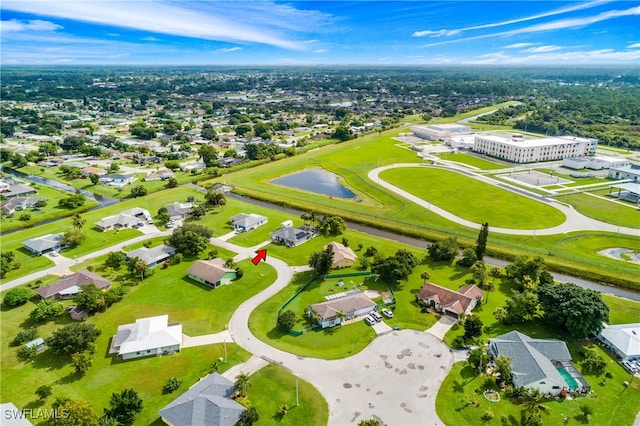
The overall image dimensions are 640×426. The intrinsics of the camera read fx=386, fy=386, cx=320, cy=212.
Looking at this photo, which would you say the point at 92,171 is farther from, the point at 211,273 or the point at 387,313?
the point at 387,313

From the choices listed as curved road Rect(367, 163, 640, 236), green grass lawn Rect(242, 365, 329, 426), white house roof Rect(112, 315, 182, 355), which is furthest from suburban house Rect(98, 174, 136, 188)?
green grass lawn Rect(242, 365, 329, 426)

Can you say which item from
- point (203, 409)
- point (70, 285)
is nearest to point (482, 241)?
point (203, 409)

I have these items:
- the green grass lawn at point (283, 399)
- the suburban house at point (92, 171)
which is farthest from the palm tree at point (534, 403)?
the suburban house at point (92, 171)

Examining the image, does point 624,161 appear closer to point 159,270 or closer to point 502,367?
point 502,367

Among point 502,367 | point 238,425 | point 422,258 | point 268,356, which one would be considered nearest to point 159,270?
point 268,356

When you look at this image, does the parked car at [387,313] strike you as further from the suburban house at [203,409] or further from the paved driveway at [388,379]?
the suburban house at [203,409]

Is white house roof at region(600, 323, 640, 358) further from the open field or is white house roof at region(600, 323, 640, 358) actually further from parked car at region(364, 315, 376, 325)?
the open field

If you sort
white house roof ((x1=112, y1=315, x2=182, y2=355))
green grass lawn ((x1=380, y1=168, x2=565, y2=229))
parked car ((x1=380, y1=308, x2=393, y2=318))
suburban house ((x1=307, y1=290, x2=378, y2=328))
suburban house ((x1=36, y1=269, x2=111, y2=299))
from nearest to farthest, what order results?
white house roof ((x1=112, y1=315, x2=182, y2=355)), suburban house ((x1=307, y1=290, x2=378, y2=328)), parked car ((x1=380, y1=308, x2=393, y2=318)), suburban house ((x1=36, y1=269, x2=111, y2=299)), green grass lawn ((x1=380, y1=168, x2=565, y2=229))
